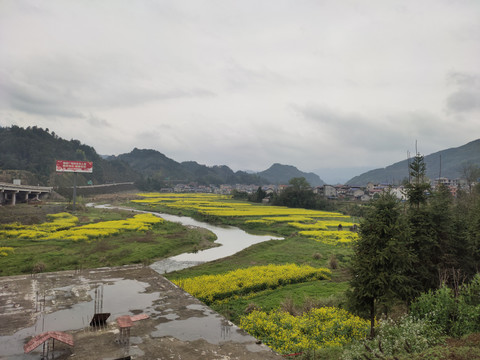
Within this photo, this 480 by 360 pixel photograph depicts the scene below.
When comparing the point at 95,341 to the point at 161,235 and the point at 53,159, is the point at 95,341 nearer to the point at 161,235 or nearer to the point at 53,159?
the point at 161,235

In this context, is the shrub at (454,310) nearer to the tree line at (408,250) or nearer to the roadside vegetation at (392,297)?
the roadside vegetation at (392,297)

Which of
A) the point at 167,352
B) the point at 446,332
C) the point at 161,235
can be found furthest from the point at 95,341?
the point at 161,235

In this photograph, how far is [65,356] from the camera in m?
7.72

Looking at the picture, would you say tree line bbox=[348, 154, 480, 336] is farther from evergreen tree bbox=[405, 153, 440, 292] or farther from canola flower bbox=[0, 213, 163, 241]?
canola flower bbox=[0, 213, 163, 241]

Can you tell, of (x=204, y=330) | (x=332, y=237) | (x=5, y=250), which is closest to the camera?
(x=204, y=330)

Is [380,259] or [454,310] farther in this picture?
[380,259]

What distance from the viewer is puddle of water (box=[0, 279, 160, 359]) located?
8.34m

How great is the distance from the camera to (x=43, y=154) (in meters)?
114

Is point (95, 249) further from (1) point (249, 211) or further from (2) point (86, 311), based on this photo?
(1) point (249, 211)

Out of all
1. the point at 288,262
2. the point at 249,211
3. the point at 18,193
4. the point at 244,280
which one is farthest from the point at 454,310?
the point at 18,193

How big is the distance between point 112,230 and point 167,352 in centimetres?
2897

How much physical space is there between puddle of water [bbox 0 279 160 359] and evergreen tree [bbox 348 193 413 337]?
7.44m

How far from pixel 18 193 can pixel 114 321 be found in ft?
212

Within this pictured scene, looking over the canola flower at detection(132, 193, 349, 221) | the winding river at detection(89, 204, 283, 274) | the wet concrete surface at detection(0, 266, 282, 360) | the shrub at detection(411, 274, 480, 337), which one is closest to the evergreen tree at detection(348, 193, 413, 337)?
the shrub at detection(411, 274, 480, 337)
